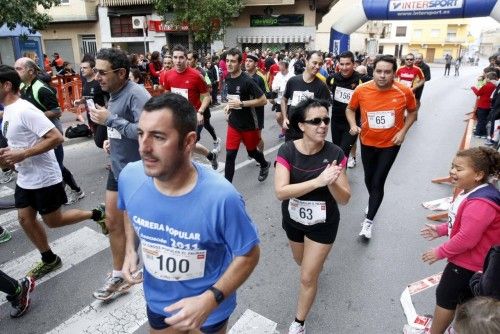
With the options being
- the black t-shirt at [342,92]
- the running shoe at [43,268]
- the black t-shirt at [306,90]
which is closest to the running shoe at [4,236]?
the running shoe at [43,268]

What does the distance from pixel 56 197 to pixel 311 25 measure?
28.6 m

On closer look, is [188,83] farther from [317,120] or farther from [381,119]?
[317,120]

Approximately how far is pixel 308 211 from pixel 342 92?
3.73 meters

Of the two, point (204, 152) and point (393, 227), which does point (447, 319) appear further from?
point (204, 152)

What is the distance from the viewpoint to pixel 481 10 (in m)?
13.1

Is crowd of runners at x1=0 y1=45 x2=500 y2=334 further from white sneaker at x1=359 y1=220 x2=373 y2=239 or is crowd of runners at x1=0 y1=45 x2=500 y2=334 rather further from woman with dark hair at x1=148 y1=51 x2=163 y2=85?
woman with dark hair at x1=148 y1=51 x2=163 y2=85

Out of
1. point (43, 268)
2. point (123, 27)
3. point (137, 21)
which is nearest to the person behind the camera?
point (43, 268)

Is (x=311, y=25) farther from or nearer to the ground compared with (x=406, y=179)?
farther from the ground

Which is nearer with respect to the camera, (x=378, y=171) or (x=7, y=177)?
(x=378, y=171)

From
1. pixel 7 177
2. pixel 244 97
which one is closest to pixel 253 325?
pixel 244 97

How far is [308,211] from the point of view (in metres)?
2.73

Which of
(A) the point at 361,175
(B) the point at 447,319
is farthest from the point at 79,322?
(A) the point at 361,175

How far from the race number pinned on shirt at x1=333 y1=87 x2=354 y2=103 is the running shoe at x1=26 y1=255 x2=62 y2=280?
4520mm

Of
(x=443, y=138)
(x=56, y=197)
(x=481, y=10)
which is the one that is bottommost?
(x=443, y=138)
